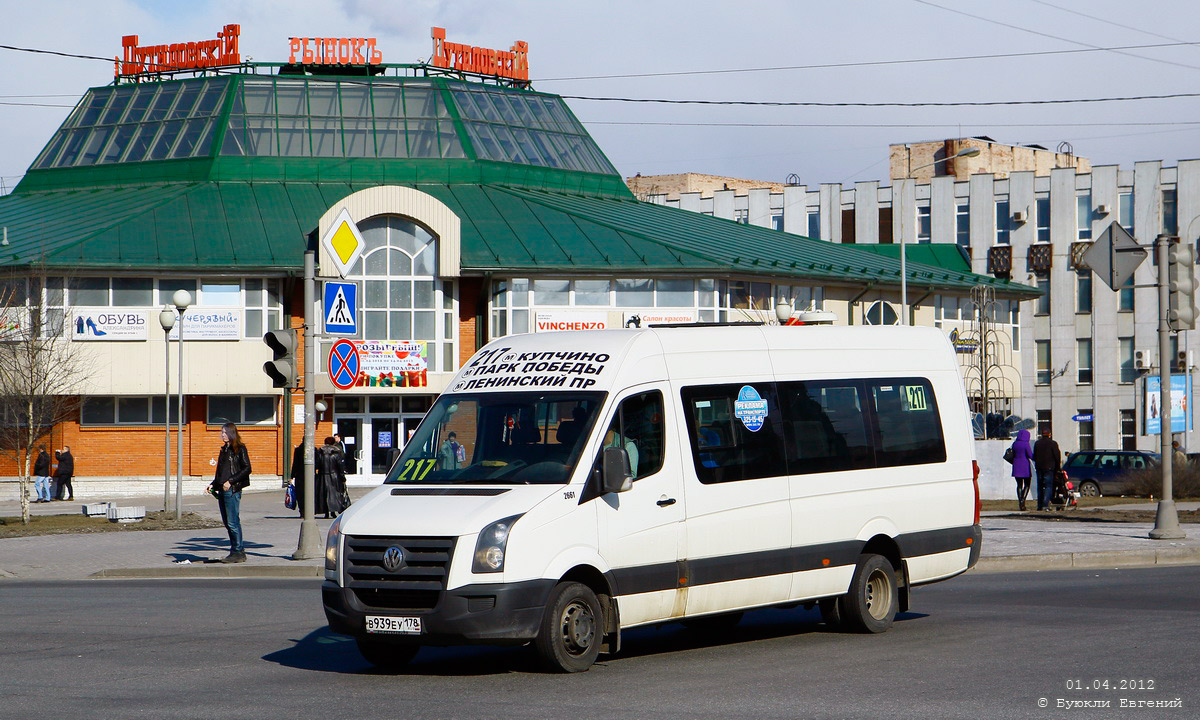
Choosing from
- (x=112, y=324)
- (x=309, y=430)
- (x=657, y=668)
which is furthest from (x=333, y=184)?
(x=657, y=668)

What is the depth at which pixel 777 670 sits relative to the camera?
9.69 m

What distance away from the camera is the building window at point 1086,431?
234 feet

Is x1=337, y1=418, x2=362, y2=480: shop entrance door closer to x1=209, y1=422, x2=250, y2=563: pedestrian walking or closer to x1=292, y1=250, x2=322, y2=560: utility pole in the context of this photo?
x1=292, y1=250, x2=322, y2=560: utility pole

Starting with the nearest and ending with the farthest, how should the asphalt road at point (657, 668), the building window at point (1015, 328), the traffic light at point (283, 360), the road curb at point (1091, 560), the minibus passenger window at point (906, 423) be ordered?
the asphalt road at point (657, 668) → the minibus passenger window at point (906, 423) → the road curb at point (1091, 560) → the traffic light at point (283, 360) → the building window at point (1015, 328)

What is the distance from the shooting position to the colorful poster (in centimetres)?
4531

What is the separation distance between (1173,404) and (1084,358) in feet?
146

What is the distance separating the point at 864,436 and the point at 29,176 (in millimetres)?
48859

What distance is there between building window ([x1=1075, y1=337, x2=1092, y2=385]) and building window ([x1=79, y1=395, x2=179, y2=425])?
153ft

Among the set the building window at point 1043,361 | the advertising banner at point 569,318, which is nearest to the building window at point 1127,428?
the building window at point 1043,361

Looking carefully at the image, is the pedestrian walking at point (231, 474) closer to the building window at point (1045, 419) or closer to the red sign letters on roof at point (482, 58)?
the red sign letters on roof at point (482, 58)

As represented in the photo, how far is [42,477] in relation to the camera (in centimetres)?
4031

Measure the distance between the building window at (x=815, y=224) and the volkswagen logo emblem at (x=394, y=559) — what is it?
71868mm

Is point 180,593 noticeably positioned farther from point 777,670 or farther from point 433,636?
point 777,670

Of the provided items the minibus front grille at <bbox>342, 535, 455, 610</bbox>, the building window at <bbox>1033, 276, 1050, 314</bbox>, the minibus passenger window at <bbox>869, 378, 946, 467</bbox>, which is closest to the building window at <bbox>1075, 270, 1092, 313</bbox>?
the building window at <bbox>1033, 276, 1050, 314</bbox>
